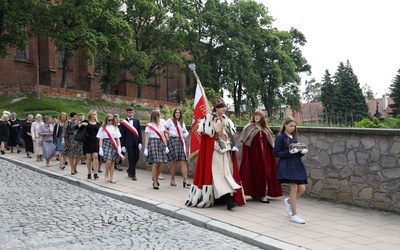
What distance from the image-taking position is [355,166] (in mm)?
7973

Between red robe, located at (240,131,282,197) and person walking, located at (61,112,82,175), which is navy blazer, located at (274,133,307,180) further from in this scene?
person walking, located at (61,112,82,175)

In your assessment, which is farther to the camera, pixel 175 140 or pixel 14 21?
pixel 14 21

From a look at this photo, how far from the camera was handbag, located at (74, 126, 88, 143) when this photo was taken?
39.0 ft

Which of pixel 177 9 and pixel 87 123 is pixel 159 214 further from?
pixel 177 9

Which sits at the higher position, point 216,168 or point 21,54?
point 21,54

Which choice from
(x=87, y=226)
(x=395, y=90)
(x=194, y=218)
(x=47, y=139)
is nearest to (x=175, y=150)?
(x=194, y=218)

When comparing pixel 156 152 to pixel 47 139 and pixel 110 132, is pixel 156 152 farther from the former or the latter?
pixel 47 139

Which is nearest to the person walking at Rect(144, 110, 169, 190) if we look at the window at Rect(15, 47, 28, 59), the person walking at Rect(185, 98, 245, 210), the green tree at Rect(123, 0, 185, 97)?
the person walking at Rect(185, 98, 245, 210)

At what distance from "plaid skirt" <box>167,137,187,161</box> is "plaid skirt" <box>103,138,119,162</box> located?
56.7 inches

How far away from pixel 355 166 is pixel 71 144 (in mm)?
8565

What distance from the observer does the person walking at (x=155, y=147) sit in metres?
10.1

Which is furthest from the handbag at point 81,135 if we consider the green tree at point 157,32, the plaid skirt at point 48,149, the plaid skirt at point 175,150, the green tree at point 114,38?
the green tree at point 157,32

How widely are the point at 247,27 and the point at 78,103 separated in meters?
21.7

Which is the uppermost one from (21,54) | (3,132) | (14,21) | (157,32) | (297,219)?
(157,32)
